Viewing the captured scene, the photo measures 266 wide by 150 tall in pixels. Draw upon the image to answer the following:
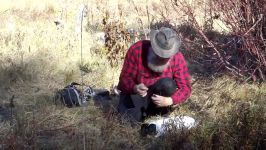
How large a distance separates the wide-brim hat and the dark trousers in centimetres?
27

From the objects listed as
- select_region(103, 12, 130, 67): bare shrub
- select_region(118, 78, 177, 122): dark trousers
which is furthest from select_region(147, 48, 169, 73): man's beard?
select_region(103, 12, 130, 67): bare shrub

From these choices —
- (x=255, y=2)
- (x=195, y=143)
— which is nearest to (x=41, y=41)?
(x=255, y=2)

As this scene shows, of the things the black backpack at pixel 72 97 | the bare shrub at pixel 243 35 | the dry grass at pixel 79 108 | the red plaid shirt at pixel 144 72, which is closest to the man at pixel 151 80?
the red plaid shirt at pixel 144 72

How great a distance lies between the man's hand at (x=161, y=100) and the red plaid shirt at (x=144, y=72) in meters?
0.14

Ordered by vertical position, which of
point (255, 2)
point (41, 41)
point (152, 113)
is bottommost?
point (152, 113)

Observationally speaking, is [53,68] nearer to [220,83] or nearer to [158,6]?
[220,83]

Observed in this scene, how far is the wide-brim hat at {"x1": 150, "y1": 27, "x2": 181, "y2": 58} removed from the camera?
425 centimetres

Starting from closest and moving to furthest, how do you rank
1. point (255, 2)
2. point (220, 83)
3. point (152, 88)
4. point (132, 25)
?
point (152, 88), point (255, 2), point (220, 83), point (132, 25)

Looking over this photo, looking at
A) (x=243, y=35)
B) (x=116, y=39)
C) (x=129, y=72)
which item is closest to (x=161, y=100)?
(x=129, y=72)

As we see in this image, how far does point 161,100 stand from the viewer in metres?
4.42

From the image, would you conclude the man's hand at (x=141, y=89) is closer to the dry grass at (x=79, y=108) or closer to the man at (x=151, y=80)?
the man at (x=151, y=80)

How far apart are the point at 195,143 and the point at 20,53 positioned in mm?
3274

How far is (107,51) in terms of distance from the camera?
21.3 feet

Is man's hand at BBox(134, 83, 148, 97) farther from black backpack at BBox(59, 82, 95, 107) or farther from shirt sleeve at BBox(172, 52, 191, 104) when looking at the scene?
black backpack at BBox(59, 82, 95, 107)
